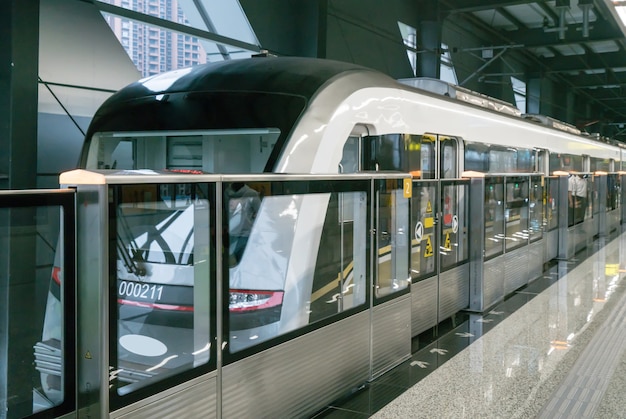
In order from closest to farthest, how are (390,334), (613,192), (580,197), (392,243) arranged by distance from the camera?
(390,334)
(392,243)
(580,197)
(613,192)

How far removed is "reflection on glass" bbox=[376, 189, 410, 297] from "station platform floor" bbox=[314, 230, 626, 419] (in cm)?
75

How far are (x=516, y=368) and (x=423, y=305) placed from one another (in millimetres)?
1314

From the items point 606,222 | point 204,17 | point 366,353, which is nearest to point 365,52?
point 204,17

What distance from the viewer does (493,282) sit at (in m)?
8.48

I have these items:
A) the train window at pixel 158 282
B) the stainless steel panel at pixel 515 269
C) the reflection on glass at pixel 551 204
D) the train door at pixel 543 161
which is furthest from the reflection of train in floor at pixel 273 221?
the reflection on glass at pixel 551 204

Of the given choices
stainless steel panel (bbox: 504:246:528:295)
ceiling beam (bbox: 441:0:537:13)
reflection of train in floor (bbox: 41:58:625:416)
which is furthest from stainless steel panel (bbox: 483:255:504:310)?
ceiling beam (bbox: 441:0:537:13)

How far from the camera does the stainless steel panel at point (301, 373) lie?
3797 mm

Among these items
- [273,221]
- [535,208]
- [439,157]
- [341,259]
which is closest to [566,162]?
[535,208]

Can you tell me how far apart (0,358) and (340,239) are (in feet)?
8.14

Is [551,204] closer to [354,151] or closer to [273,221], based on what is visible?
[354,151]

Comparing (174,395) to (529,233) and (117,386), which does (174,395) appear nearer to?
Answer: (117,386)

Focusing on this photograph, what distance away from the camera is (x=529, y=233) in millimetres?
10156

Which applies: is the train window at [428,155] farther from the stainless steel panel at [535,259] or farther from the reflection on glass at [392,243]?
the stainless steel panel at [535,259]

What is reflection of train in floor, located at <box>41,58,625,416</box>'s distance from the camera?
3.46 m
